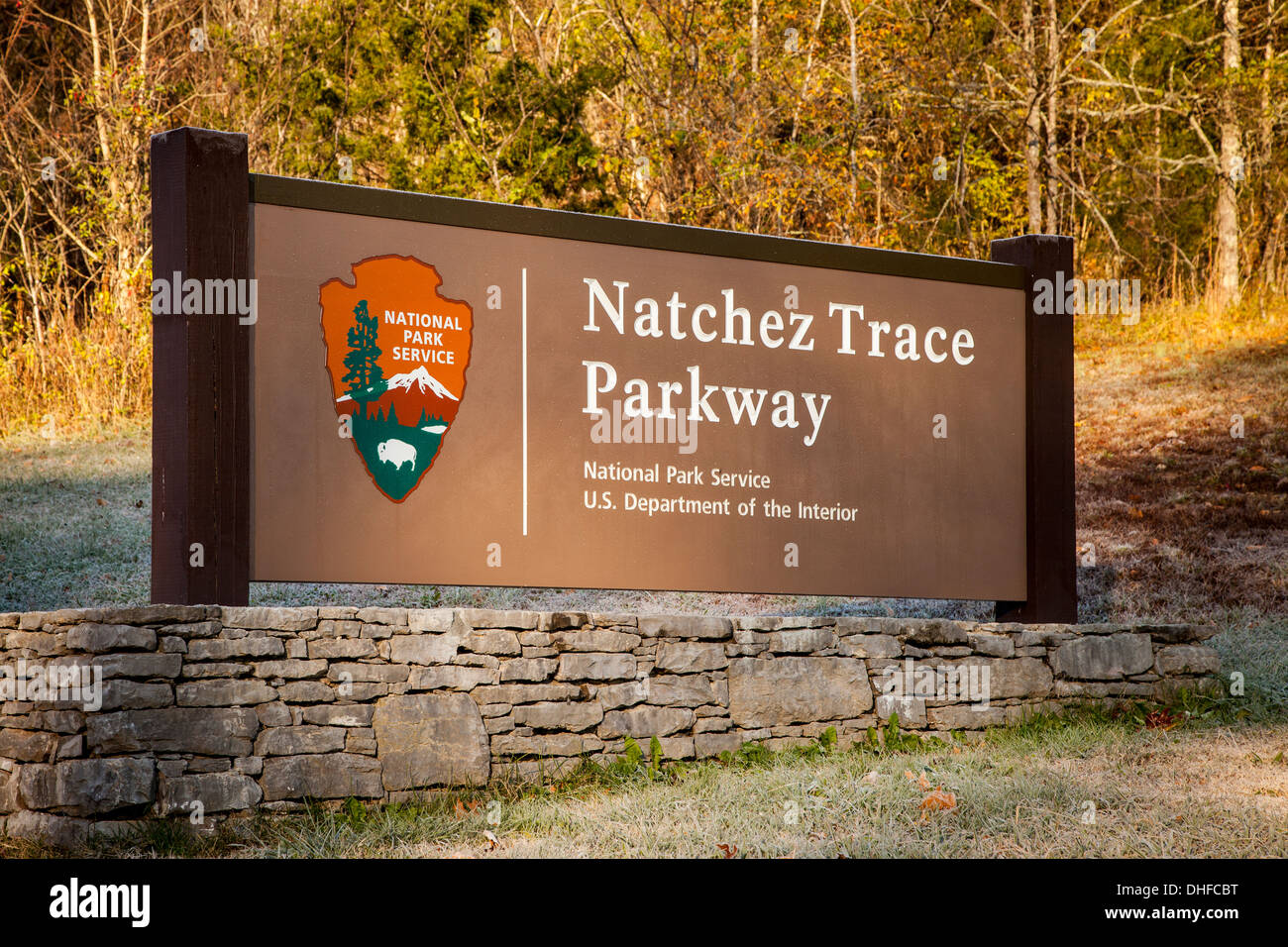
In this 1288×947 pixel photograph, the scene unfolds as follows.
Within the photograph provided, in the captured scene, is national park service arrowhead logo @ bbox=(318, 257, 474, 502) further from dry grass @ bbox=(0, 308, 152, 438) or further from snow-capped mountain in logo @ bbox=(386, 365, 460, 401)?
dry grass @ bbox=(0, 308, 152, 438)

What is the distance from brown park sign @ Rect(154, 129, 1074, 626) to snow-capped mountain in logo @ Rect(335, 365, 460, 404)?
0.01 meters

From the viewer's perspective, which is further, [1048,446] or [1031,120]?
[1031,120]

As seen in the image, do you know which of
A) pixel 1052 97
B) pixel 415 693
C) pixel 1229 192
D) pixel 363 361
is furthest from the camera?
pixel 1229 192

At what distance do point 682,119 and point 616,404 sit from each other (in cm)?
995

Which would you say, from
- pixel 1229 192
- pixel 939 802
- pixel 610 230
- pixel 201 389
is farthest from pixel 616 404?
pixel 1229 192

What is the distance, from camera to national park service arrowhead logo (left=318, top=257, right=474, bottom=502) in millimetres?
5984

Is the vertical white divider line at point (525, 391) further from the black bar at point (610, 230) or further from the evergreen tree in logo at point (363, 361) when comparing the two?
the evergreen tree in logo at point (363, 361)

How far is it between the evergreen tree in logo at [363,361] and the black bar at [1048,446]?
423 cm

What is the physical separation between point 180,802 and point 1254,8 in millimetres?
17917

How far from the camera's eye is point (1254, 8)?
17.1 metres

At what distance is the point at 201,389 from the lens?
5648 millimetres

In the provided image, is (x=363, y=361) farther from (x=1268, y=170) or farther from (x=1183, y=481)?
(x=1268, y=170)

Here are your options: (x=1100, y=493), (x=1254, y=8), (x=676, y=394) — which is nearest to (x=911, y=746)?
(x=676, y=394)

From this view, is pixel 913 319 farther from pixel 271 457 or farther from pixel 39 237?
pixel 39 237
